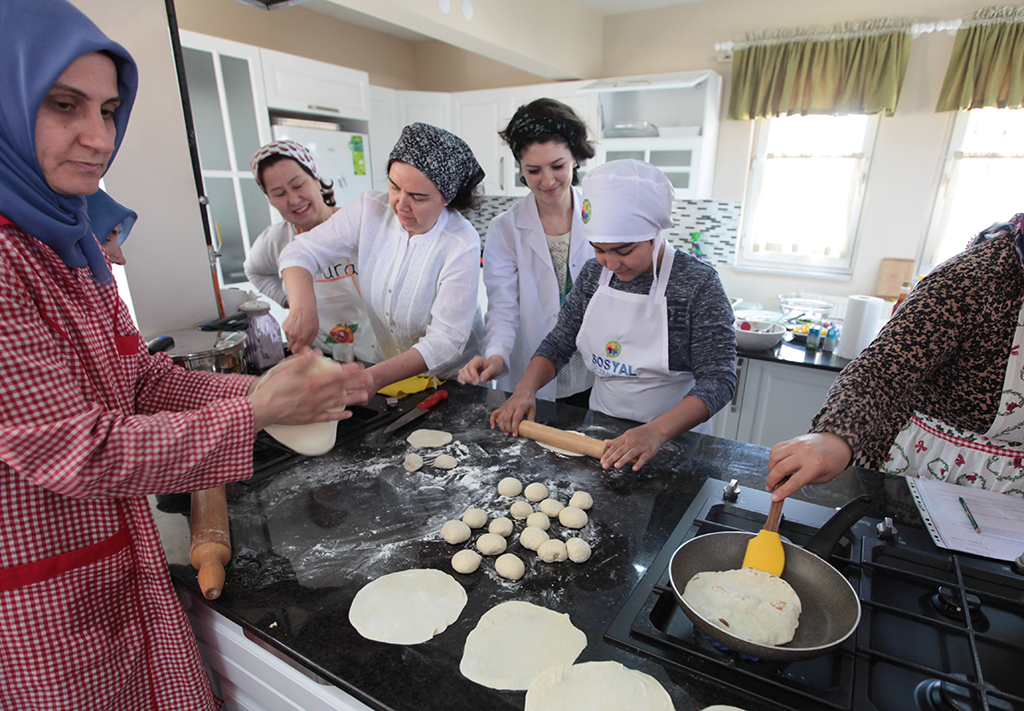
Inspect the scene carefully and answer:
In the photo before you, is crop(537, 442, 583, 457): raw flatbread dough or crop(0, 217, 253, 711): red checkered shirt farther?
crop(537, 442, 583, 457): raw flatbread dough

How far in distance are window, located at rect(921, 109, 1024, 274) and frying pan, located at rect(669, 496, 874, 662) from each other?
308 cm

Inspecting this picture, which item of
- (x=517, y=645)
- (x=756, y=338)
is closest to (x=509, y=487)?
(x=517, y=645)

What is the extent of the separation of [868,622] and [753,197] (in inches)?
147

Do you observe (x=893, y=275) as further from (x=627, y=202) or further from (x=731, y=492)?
(x=731, y=492)

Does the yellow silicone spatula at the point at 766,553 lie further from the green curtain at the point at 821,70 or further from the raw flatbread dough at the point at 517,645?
the green curtain at the point at 821,70

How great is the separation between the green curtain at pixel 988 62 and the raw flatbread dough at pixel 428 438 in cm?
359

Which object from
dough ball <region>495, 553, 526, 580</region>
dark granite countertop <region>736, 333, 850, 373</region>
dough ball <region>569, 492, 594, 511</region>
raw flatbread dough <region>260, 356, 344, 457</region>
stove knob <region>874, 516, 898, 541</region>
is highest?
raw flatbread dough <region>260, 356, 344, 457</region>

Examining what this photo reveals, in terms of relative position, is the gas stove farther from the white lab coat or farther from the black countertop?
the white lab coat

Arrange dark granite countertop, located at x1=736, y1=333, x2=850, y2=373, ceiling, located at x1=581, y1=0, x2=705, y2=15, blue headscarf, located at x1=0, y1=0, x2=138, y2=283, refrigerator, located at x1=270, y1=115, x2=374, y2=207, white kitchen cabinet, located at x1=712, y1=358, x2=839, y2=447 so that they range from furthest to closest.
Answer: ceiling, located at x1=581, y1=0, x2=705, y2=15
refrigerator, located at x1=270, y1=115, x2=374, y2=207
white kitchen cabinet, located at x1=712, y1=358, x2=839, y2=447
dark granite countertop, located at x1=736, y1=333, x2=850, y2=373
blue headscarf, located at x1=0, y1=0, x2=138, y2=283


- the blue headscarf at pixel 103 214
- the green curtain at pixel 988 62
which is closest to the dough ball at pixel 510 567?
the blue headscarf at pixel 103 214

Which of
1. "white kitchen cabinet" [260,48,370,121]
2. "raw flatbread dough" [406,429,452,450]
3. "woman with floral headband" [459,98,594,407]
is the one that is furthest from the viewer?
"white kitchen cabinet" [260,48,370,121]

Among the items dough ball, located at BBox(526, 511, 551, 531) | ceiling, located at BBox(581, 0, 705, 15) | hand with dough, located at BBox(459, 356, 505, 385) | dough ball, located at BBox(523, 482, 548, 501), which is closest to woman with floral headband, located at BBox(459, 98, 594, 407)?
hand with dough, located at BBox(459, 356, 505, 385)

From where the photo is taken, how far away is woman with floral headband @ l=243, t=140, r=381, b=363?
77.3 inches

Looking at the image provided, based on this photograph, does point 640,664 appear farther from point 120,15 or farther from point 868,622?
point 120,15
